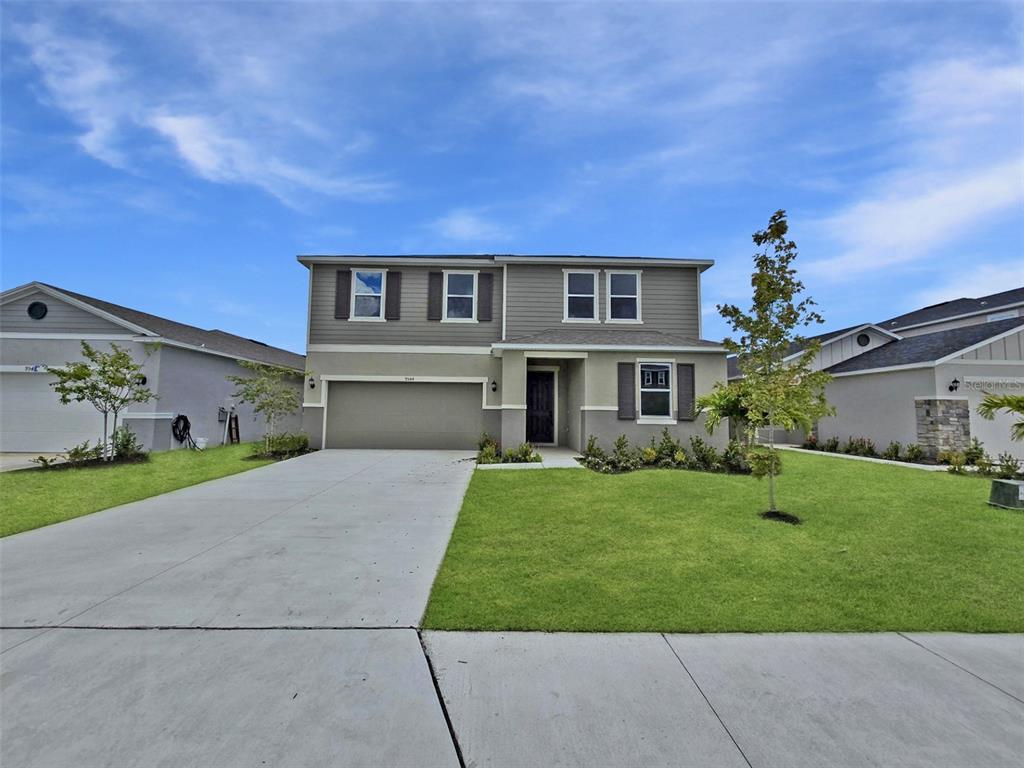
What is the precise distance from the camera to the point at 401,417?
13609 mm

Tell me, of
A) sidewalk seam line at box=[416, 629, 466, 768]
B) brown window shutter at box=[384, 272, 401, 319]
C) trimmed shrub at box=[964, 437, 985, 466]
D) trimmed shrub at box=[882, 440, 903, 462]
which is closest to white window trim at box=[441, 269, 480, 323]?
brown window shutter at box=[384, 272, 401, 319]

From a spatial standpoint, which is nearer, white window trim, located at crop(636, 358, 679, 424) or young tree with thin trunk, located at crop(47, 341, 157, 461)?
young tree with thin trunk, located at crop(47, 341, 157, 461)

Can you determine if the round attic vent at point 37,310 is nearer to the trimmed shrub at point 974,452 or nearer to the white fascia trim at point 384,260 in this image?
the white fascia trim at point 384,260

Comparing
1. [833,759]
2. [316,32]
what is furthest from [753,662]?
[316,32]

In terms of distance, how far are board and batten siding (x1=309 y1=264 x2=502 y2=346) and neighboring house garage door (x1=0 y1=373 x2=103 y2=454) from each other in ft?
21.2

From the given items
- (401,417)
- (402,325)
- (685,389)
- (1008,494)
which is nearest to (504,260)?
(402,325)

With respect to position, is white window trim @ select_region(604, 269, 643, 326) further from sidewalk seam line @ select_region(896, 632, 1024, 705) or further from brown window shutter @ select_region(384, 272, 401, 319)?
sidewalk seam line @ select_region(896, 632, 1024, 705)

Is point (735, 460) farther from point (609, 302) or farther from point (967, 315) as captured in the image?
point (967, 315)

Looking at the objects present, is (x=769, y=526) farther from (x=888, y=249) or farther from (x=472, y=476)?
(x=888, y=249)

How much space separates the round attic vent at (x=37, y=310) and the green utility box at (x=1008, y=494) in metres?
22.1

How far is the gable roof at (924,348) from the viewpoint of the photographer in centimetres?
1262

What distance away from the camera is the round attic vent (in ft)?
41.2

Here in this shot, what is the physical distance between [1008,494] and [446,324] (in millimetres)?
12471

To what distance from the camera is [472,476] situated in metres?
9.30
